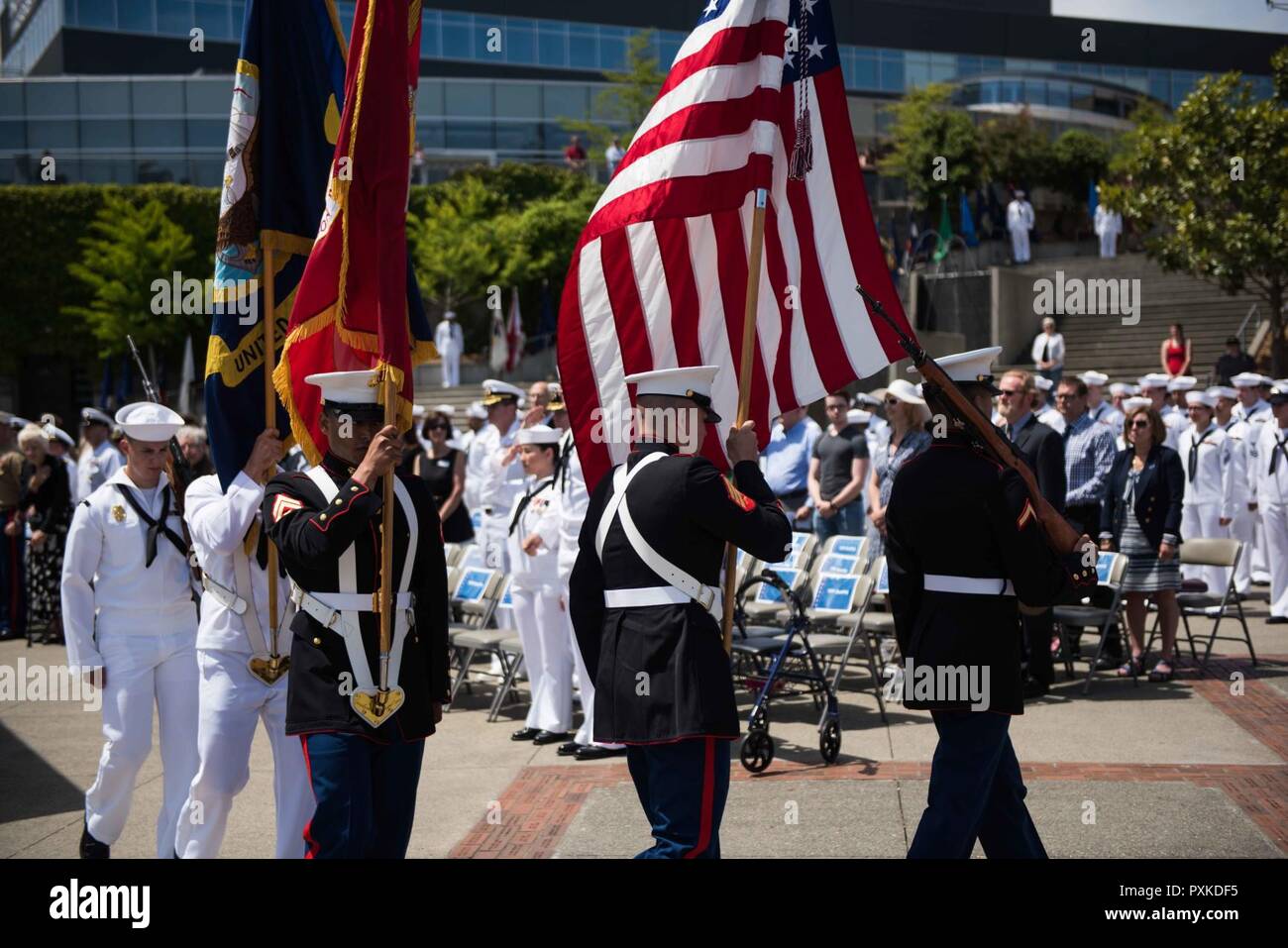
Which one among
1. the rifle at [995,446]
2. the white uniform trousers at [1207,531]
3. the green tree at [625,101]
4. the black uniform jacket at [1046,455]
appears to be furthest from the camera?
the green tree at [625,101]

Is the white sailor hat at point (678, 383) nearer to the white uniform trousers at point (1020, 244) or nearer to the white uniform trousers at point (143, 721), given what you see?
the white uniform trousers at point (143, 721)

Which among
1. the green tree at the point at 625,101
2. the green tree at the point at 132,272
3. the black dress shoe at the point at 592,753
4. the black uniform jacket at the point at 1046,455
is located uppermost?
the green tree at the point at 625,101

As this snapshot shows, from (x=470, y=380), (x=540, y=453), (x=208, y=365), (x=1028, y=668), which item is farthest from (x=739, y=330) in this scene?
(x=470, y=380)

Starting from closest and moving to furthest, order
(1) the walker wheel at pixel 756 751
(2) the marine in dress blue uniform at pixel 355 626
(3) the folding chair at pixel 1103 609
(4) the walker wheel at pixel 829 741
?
(2) the marine in dress blue uniform at pixel 355 626 < (1) the walker wheel at pixel 756 751 < (4) the walker wheel at pixel 829 741 < (3) the folding chair at pixel 1103 609

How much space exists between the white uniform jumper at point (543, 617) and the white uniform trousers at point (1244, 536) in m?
8.59

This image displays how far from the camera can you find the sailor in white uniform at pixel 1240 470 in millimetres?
14766

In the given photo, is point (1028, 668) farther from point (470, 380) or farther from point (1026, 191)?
point (1026, 191)

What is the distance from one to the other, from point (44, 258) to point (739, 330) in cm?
4414

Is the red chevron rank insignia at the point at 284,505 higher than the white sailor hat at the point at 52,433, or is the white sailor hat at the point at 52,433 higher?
the red chevron rank insignia at the point at 284,505

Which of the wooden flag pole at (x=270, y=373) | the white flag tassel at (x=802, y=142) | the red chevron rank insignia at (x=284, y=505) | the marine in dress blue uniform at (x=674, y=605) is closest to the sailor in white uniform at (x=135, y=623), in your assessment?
the wooden flag pole at (x=270, y=373)

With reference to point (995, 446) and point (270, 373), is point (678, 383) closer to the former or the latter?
point (995, 446)

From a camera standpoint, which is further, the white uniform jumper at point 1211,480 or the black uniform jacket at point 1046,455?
the white uniform jumper at point 1211,480

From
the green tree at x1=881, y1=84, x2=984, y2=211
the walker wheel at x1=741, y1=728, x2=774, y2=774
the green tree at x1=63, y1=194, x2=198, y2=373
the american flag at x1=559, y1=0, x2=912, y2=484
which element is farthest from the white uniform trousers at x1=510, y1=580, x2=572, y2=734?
the green tree at x1=63, y1=194, x2=198, y2=373

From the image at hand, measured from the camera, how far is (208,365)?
621 cm
